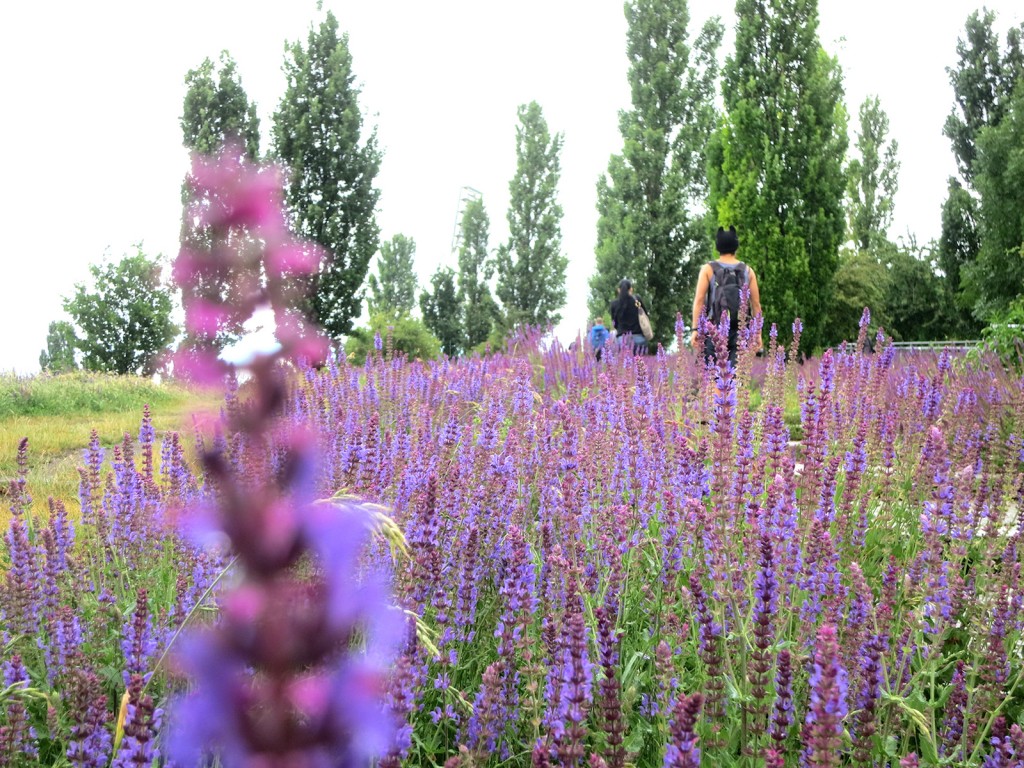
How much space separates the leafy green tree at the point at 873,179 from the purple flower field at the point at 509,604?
128ft

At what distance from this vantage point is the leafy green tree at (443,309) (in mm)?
29891

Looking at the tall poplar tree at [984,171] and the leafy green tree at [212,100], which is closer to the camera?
the leafy green tree at [212,100]

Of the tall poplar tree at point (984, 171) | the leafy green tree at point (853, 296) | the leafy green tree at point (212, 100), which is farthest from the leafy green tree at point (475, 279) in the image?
the tall poplar tree at point (984, 171)

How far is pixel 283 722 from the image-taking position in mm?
311

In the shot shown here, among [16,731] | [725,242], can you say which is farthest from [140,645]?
[725,242]

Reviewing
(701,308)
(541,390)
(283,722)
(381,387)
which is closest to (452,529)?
(283,722)

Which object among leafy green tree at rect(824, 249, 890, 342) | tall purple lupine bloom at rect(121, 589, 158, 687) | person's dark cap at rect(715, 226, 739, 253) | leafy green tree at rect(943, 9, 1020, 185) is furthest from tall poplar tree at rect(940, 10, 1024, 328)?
tall purple lupine bloom at rect(121, 589, 158, 687)

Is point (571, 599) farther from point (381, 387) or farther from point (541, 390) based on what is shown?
point (541, 390)

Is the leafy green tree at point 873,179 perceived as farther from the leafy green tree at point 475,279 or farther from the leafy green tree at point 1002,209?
the leafy green tree at point 475,279

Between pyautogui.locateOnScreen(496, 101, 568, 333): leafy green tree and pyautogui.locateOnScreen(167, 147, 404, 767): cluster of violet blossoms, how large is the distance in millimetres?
30048

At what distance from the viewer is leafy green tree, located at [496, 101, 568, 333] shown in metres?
30.5

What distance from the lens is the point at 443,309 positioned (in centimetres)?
3012

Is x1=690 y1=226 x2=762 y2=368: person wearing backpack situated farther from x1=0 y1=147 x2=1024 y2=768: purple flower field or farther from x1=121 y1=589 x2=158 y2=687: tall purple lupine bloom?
x1=121 y1=589 x2=158 y2=687: tall purple lupine bloom

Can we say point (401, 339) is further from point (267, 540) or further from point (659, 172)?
point (267, 540)
